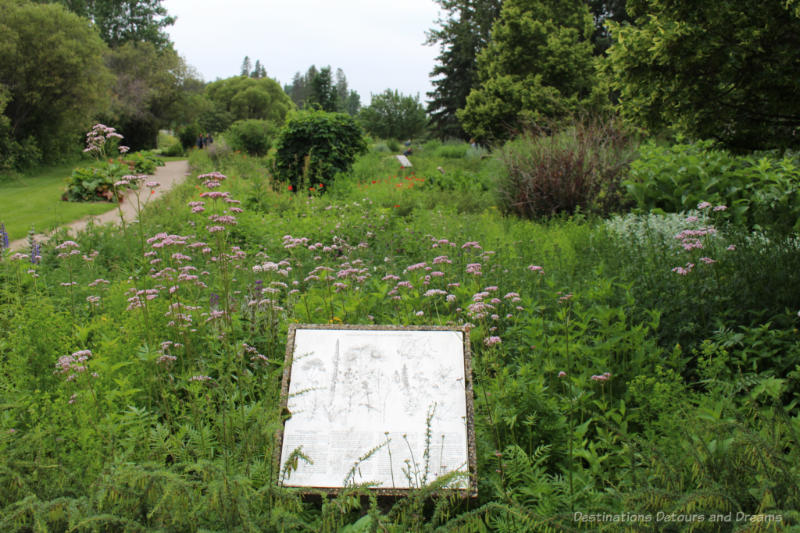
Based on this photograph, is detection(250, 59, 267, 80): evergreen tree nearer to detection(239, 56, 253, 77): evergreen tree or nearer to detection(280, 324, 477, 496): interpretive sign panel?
detection(239, 56, 253, 77): evergreen tree

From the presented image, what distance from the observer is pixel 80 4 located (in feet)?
132

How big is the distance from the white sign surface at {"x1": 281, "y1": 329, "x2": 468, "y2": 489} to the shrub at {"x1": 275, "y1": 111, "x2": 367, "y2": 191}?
10.5 metres

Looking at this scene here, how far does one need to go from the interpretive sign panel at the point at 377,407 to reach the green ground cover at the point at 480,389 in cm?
12

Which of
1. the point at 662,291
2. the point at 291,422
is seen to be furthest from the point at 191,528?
the point at 662,291

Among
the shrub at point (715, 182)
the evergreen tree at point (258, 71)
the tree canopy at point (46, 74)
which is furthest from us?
the evergreen tree at point (258, 71)

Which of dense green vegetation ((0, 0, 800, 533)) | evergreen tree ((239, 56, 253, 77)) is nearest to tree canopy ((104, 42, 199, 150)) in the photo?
dense green vegetation ((0, 0, 800, 533))

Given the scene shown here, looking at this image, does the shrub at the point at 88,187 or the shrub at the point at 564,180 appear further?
the shrub at the point at 88,187

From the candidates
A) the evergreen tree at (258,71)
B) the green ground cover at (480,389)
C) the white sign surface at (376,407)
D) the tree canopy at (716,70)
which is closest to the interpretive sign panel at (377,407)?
the white sign surface at (376,407)

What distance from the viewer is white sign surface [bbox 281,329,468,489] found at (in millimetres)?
2328

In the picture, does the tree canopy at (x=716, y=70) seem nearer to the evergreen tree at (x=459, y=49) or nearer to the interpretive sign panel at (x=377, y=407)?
the interpretive sign panel at (x=377, y=407)

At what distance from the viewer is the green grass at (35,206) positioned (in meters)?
9.77

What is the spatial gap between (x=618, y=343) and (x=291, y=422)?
2237mm

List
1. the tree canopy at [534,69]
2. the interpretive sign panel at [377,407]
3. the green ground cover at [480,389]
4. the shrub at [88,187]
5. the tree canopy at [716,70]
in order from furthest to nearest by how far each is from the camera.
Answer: the tree canopy at [534,69] → the shrub at [88,187] → the tree canopy at [716,70] → the interpretive sign panel at [377,407] → the green ground cover at [480,389]

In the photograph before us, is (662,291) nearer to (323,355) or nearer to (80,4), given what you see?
(323,355)
